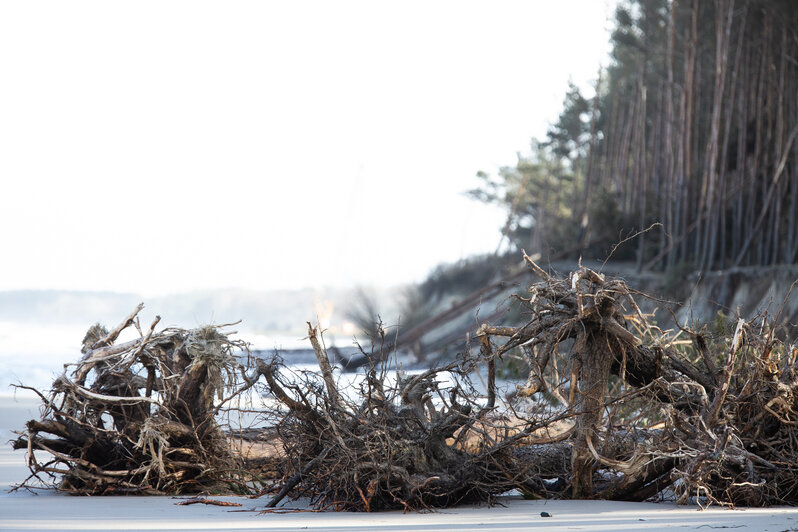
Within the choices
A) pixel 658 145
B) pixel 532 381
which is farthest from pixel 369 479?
pixel 658 145

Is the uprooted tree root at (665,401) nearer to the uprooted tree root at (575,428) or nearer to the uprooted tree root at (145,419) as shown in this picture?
the uprooted tree root at (575,428)

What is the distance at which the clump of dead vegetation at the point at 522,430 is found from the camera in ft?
16.7

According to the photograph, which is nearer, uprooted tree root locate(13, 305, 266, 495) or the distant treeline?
uprooted tree root locate(13, 305, 266, 495)

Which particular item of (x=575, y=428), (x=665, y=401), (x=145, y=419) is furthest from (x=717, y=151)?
(x=145, y=419)

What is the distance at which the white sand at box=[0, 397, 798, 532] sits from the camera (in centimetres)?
432

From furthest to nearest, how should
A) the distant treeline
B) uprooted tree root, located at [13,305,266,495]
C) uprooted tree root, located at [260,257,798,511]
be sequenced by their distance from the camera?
the distant treeline → uprooted tree root, located at [13,305,266,495] → uprooted tree root, located at [260,257,798,511]

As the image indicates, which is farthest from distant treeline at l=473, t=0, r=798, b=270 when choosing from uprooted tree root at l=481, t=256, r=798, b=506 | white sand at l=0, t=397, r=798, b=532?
white sand at l=0, t=397, r=798, b=532

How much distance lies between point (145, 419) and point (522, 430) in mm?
2723

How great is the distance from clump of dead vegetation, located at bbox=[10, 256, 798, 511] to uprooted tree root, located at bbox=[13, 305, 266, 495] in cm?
2

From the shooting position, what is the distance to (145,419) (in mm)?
5852

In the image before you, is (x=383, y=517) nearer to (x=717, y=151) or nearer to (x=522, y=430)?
(x=522, y=430)

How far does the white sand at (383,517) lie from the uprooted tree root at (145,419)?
343mm

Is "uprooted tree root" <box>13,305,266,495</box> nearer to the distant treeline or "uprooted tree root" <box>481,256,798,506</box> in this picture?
"uprooted tree root" <box>481,256,798,506</box>

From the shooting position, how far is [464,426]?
5.43 meters
